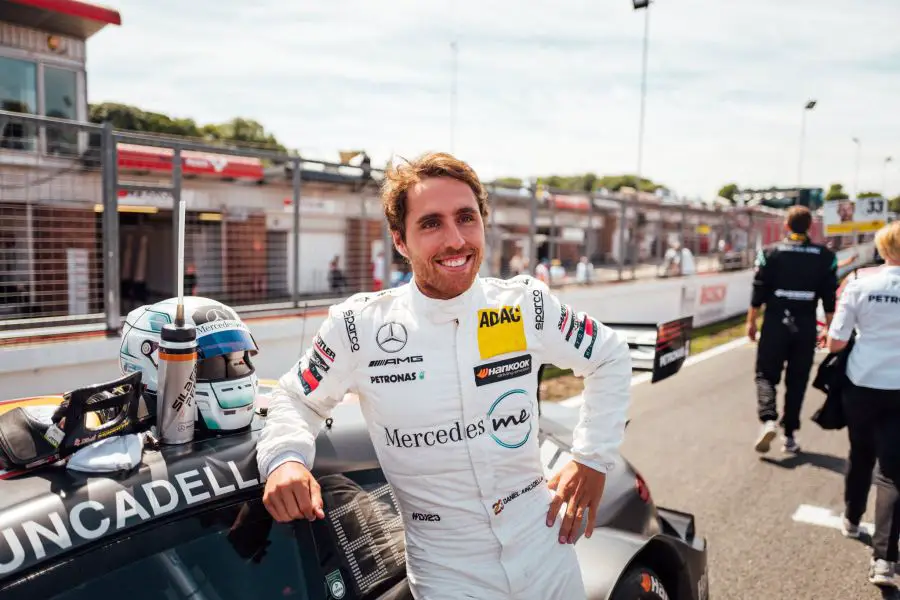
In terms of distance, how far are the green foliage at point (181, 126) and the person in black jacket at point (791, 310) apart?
31.3 meters

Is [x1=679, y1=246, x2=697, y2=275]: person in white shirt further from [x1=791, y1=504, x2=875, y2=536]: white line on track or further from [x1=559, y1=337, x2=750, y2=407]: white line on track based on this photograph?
[x1=791, y1=504, x2=875, y2=536]: white line on track

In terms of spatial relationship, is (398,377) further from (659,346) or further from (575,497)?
(659,346)

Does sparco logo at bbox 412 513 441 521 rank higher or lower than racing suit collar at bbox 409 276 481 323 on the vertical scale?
lower

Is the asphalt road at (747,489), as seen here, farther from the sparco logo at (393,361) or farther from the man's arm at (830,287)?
the sparco logo at (393,361)

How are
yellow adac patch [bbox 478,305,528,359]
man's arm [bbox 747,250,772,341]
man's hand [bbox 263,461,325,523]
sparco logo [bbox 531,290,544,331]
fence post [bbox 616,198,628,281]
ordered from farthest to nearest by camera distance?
fence post [bbox 616,198,628,281]
man's arm [bbox 747,250,772,341]
sparco logo [bbox 531,290,544,331]
yellow adac patch [bbox 478,305,528,359]
man's hand [bbox 263,461,325,523]

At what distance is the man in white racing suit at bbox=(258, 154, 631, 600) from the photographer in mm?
1691

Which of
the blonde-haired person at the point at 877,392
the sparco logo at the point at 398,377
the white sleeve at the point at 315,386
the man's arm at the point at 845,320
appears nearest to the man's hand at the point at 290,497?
the white sleeve at the point at 315,386

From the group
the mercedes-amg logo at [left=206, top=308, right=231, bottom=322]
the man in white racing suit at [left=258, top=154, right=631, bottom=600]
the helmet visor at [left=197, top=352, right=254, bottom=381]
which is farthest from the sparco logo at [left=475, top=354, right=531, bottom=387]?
the mercedes-amg logo at [left=206, top=308, right=231, bottom=322]

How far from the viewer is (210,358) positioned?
1898 mm

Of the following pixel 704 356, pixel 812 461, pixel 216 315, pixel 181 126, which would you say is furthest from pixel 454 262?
pixel 181 126

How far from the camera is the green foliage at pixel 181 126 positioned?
39625mm

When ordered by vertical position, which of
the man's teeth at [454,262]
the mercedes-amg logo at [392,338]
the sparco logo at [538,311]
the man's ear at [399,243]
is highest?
the man's ear at [399,243]

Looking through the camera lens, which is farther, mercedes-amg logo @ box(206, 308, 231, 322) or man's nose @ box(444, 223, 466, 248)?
mercedes-amg logo @ box(206, 308, 231, 322)

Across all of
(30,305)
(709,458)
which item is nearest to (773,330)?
(709,458)
